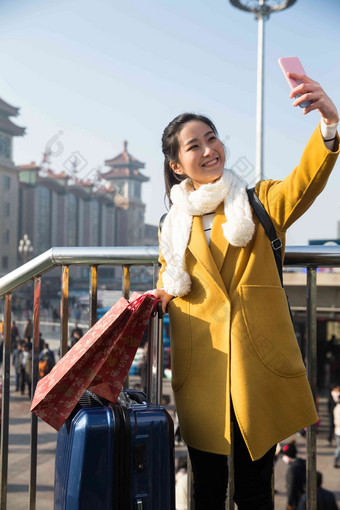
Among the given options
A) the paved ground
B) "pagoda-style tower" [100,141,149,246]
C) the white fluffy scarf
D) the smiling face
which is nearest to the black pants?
the white fluffy scarf

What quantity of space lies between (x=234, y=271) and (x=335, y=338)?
14.9 m

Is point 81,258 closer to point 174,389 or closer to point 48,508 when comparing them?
point 174,389

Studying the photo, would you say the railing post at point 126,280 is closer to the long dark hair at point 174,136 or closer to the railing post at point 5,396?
the long dark hair at point 174,136

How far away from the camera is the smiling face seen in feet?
5.52

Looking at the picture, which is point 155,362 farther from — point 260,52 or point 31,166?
point 31,166

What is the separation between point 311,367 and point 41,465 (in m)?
8.07

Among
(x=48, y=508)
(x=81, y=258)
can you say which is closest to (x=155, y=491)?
(x=81, y=258)

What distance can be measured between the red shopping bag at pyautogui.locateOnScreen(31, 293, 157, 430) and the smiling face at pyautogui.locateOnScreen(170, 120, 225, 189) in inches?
18.0

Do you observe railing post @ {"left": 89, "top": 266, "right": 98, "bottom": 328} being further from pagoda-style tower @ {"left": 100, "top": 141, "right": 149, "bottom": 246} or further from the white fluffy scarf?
pagoda-style tower @ {"left": 100, "top": 141, "right": 149, "bottom": 246}

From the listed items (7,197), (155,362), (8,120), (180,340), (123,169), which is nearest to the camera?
(180,340)

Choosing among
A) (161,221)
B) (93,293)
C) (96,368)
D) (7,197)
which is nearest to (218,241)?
(161,221)

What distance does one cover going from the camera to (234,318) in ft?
5.03

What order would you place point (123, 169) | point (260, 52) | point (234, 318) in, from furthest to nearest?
point (123, 169)
point (260, 52)
point (234, 318)

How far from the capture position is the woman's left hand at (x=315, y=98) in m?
1.43
